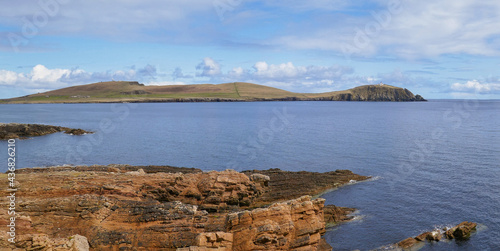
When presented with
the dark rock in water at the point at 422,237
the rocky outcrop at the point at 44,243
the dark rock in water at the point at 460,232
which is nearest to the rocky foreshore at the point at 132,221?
the rocky outcrop at the point at 44,243

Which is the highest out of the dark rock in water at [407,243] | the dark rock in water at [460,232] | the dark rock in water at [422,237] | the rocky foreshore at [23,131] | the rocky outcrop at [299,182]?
the rocky foreshore at [23,131]

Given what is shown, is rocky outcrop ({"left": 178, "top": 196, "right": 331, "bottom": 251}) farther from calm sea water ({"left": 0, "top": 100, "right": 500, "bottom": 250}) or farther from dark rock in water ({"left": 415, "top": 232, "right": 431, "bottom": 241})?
dark rock in water ({"left": 415, "top": 232, "right": 431, "bottom": 241})

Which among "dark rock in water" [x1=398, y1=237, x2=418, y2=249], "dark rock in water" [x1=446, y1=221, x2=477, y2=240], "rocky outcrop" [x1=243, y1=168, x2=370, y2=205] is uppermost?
"rocky outcrop" [x1=243, y1=168, x2=370, y2=205]

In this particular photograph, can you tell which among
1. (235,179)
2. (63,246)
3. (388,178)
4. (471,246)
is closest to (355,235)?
(471,246)

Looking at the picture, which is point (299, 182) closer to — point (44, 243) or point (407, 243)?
point (407, 243)

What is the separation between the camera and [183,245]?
2605 cm

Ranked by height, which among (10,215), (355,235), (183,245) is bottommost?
(355,235)

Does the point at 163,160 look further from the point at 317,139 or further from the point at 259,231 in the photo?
the point at 259,231

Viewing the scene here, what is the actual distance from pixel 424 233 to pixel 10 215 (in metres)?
34.0

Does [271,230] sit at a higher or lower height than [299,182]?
higher

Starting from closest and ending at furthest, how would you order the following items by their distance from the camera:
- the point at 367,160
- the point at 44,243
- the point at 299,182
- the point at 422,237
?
the point at 44,243 → the point at 422,237 → the point at 299,182 → the point at 367,160

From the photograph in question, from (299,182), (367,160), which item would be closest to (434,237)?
(299,182)

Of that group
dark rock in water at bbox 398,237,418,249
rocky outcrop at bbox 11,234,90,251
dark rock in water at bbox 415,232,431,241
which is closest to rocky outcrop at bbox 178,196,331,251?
rocky outcrop at bbox 11,234,90,251

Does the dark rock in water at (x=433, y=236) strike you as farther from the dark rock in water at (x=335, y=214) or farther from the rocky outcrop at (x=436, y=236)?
the dark rock in water at (x=335, y=214)
